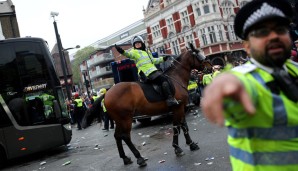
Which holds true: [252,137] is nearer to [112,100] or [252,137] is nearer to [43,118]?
[112,100]

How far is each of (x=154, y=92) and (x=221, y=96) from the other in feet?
20.1

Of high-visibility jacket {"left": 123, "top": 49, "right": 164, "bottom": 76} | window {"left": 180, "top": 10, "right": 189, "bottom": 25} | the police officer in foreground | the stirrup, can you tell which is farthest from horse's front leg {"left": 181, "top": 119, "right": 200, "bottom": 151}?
window {"left": 180, "top": 10, "right": 189, "bottom": 25}

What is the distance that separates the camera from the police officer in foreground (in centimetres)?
159

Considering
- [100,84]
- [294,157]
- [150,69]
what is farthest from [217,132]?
[100,84]

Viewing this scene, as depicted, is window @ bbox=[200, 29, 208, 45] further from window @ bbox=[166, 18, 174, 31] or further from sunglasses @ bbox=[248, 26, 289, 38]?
sunglasses @ bbox=[248, 26, 289, 38]

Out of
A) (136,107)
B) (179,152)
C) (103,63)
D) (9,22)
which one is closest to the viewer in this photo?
(179,152)

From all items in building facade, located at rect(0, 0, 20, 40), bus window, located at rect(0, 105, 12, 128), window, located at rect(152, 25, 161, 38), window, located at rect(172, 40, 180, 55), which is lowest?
bus window, located at rect(0, 105, 12, 128)

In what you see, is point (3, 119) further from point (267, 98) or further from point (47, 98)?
point (267, 98)

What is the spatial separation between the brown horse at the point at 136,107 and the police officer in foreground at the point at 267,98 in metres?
5.17

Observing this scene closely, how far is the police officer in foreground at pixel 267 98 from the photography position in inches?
62.6

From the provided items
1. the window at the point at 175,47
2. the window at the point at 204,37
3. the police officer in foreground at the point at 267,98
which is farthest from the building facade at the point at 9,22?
the police officer in foreground at the point at 267,98

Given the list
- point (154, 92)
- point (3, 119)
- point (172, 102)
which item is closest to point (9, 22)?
point (3, 119)

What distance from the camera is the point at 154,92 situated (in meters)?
7.40

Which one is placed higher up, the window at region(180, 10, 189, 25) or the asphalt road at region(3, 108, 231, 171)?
the window at region(180, 10, 189, 25)
